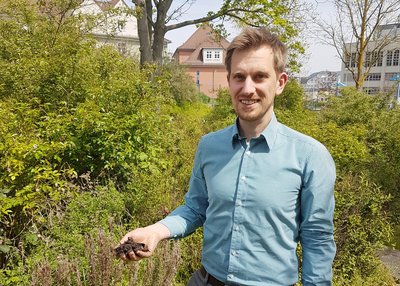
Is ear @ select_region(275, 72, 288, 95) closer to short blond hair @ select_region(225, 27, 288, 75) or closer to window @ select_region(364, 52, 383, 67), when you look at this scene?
short blond hair @ select_region(225, 27, 288, 75)

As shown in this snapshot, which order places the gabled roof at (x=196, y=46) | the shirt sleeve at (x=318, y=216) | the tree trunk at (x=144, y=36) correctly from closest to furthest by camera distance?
the shirt sleeve at (x=318, y=216) → the tree trunk at (x=144, y=36) → the gabled roof at (x=196, y=46)

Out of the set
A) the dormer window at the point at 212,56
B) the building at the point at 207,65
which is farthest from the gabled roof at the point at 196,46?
the dormer window at the point at 212,56

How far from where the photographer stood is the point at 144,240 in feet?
A: 5.36

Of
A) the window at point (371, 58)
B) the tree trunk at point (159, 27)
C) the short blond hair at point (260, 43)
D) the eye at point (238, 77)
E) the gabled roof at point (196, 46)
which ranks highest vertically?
the gabled roof at point (196, 46)

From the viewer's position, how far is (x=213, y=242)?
→ 175 cm

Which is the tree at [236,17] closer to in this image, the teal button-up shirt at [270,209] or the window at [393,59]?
the teal button-up shirt at [270,209]

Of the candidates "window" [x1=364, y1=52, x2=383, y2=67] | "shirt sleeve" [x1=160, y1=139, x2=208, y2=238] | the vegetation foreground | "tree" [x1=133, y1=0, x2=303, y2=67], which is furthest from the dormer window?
"shirt sleeve" [x1=160, y1=139, x2=208, y2=238]

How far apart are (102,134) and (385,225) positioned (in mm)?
3627

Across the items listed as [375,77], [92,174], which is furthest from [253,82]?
[375,77]

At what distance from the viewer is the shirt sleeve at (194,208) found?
1.85m

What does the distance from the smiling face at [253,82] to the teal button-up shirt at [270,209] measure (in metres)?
0.12

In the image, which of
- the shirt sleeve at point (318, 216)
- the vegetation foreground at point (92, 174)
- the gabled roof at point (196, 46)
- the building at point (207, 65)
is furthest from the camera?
the gabled roof at point (196, 46)

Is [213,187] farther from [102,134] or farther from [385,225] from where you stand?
[385,225]

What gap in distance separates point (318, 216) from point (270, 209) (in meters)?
0.20
